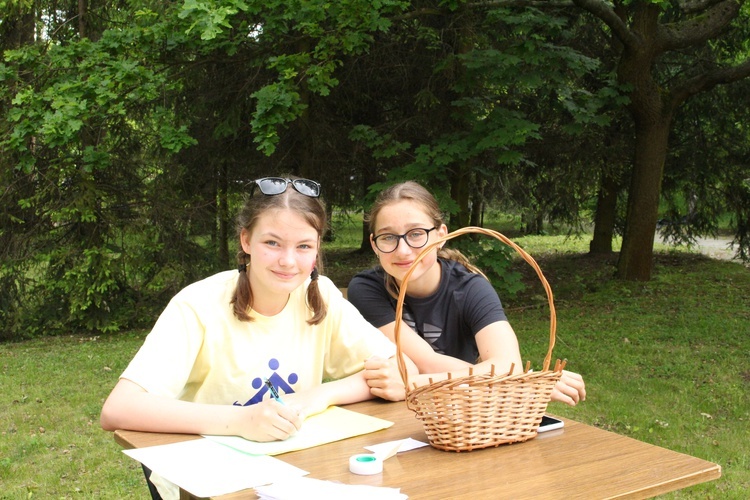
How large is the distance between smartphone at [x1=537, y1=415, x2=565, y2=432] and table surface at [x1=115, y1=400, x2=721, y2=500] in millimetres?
20

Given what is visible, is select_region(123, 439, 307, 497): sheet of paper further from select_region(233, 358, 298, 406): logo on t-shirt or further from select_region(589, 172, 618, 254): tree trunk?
select_region(589, 172, 618, 254): tree trunk

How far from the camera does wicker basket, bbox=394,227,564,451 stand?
2000mm

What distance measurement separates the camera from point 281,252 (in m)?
2.50

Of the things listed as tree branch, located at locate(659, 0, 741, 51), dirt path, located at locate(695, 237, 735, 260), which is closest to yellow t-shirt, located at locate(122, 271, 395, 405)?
tree branch, located at locate(659, 0, 741, 51)

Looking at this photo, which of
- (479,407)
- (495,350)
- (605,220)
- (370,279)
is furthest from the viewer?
(605,220)

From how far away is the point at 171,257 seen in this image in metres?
10.9

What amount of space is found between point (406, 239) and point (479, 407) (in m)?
1.09

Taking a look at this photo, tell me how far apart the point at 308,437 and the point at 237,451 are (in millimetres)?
215

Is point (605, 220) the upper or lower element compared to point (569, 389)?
upper

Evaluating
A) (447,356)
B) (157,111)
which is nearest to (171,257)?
(157,111)

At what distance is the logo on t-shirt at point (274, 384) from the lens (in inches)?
100.0

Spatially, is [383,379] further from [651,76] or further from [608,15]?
[651,76]

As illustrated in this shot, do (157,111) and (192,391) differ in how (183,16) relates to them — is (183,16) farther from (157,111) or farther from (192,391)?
(192,391)

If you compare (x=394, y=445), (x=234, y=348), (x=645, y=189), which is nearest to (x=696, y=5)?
(x=645, y=189)
